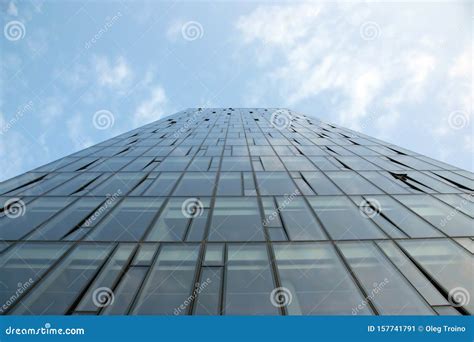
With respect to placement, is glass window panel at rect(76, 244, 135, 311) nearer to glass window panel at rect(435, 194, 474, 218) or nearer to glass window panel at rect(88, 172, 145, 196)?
glass window panel at rect(88, 172, 145, 196)

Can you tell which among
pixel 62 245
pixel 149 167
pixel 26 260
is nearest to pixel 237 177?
pixel 149 167

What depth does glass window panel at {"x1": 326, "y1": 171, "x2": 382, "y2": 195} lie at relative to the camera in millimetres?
10669

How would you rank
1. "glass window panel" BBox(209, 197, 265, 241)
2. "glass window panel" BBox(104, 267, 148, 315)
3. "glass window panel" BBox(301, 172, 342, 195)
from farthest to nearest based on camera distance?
1. "glass window panel" BBox(301, 172, 342, 195)
2. "glass window panel" BBox(209, 197, 265, 241)
3. "glass window panel" BBox(104, 267, 148, 315)

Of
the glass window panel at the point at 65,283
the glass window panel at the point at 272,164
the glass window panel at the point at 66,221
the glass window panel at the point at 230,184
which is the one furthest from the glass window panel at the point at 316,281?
the glass window panel at the point at 66,221

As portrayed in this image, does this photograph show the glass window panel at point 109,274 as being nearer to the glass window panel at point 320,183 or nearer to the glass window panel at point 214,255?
the glass window panel at point 214,255

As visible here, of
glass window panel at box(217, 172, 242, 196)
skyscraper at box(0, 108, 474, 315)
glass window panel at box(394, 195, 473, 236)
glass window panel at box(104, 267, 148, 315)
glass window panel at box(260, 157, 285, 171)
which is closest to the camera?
glass window panel at box(104, 267, 148, 315)

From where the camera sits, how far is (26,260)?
721 cm

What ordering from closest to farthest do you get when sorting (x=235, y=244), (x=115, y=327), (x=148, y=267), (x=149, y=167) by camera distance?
(x=115, y=327) < (x=148, y=267) < (x=235, y=244) < (x=149, y=167)

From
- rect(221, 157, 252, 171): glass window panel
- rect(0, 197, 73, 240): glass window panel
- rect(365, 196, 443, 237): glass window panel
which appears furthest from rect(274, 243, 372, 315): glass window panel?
rect(0, 197, 73, 240): glass window panel

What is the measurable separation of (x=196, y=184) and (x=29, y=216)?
18.9ft

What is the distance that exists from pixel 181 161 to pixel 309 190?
6689 mm

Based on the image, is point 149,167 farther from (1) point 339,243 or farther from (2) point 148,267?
(1) point 339,243

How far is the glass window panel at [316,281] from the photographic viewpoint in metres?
5.90

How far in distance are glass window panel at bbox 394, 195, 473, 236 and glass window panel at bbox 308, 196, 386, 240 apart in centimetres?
199
